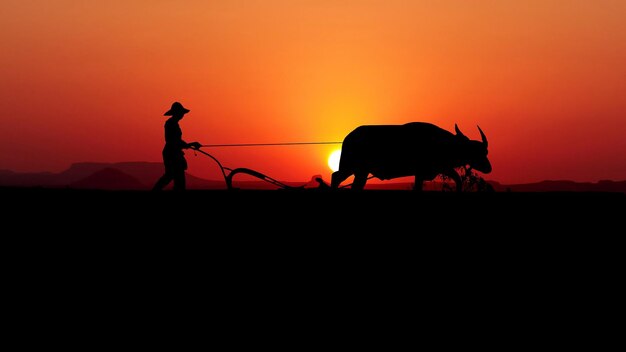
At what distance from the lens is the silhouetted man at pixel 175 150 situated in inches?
656

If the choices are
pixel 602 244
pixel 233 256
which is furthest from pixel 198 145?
pixel 602 244

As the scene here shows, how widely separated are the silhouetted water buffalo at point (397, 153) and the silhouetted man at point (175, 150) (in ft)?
17.1

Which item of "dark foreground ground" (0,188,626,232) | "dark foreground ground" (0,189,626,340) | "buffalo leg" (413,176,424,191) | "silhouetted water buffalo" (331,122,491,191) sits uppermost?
"silhouetted water buffalo" (331,122,491,191)

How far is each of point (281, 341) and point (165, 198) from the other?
7.81m

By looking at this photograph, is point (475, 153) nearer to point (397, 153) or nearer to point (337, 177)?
point (397, 153)

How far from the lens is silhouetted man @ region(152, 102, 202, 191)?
54.7 feet

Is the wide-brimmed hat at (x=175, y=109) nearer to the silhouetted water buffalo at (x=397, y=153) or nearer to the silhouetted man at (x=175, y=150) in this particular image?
the silhouetted man at (x=175, y=150)

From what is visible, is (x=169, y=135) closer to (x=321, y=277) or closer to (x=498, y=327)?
(x=321, y=277)

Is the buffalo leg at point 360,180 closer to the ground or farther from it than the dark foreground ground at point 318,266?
farther from it

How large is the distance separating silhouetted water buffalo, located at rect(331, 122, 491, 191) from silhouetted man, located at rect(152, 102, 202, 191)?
521cm

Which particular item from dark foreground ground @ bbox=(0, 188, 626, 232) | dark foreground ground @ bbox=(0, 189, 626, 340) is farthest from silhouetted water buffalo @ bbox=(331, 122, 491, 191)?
dark foreground ground @ bbox=(0, 189, 626, 340)

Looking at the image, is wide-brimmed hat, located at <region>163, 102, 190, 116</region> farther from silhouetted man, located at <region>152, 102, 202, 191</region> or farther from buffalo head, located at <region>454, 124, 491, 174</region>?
buffalo head, located at <region>454, 124, 491, 174</region>

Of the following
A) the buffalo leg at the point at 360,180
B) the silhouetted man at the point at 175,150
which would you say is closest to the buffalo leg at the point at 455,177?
the buffalo leg at the point at 360,180

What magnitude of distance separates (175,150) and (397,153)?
6.60 m
